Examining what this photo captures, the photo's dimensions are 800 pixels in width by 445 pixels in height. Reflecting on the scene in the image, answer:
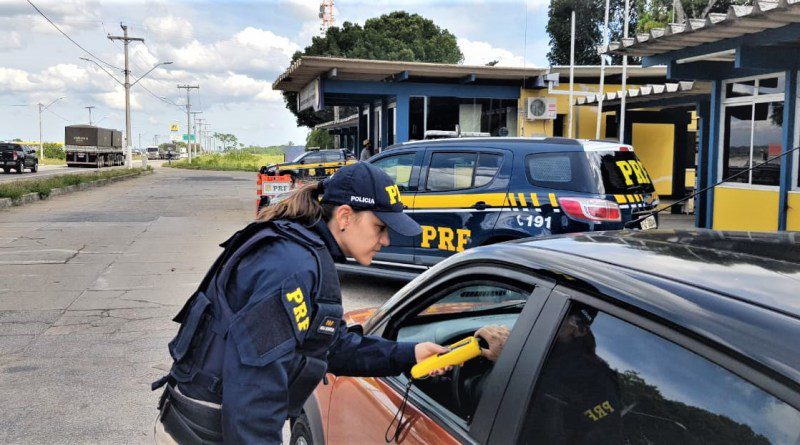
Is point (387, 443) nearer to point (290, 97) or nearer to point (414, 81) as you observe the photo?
point (414, 81)

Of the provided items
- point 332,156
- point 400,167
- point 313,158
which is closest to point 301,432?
point 400,167

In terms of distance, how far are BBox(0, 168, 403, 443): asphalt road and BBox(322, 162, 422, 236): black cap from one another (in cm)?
274

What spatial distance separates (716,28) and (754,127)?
3.36m

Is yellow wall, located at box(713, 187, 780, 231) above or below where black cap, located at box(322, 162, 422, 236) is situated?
below

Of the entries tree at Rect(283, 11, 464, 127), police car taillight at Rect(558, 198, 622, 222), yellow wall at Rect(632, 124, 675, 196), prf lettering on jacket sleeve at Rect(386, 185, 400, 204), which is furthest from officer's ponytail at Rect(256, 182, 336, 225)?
tree at Rect(283, 11, 464, 127)

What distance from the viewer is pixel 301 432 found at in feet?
9.80

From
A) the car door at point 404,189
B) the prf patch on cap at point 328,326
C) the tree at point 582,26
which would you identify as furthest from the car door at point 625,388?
the tree at point 582,26

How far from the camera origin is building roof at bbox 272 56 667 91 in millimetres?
19359

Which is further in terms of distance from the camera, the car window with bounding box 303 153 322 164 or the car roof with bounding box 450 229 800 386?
the car window with bounding box 303 153 322 164

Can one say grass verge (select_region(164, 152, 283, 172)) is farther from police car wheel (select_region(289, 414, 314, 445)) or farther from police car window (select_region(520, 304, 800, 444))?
police car window (select_region(520, 304, 800, 444))

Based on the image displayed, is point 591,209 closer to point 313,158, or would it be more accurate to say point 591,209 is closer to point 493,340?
point 493,340

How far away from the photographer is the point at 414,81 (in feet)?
71.4

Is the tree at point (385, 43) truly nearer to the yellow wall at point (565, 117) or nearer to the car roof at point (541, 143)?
the yellow wall at point (565, 117)

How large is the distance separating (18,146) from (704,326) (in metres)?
45.0
